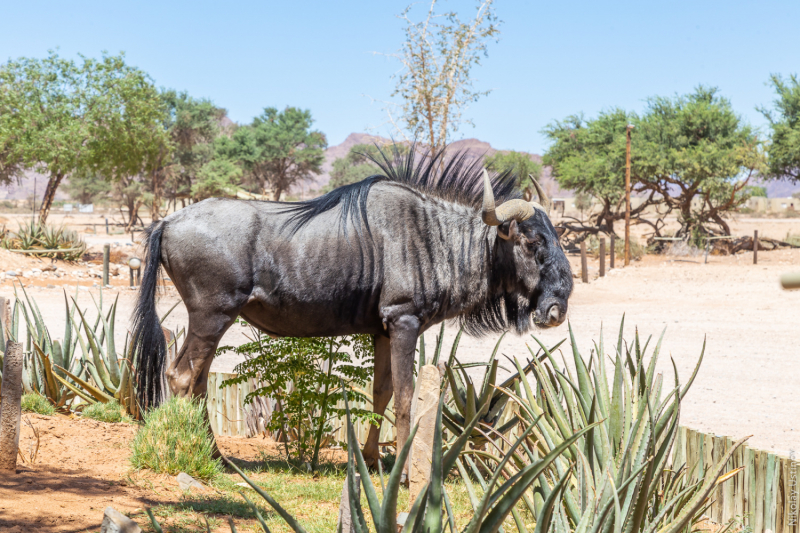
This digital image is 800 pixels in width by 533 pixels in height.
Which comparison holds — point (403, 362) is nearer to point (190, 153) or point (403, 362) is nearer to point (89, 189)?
point (190, 153)

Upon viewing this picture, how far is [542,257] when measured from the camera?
486 centimetres

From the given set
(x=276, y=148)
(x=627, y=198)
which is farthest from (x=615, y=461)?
(x=276, y=148)

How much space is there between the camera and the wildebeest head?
4809 millimetres

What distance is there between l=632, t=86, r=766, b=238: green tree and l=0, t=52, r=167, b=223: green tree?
22.1m

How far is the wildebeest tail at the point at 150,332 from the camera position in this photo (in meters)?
4.82

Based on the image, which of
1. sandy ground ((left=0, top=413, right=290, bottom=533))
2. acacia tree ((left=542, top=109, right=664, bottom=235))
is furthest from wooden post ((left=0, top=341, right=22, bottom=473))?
acacia tree ((left=542, top=109, right=664, bottom=235))

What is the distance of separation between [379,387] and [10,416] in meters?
2.39

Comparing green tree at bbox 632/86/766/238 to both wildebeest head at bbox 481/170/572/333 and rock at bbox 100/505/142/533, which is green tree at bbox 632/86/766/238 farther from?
rock at bbox 100/505/142/533

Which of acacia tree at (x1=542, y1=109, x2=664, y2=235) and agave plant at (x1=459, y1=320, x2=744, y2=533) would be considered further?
acacia tree at (x1=542, y1=109, x2=664, y2=235)

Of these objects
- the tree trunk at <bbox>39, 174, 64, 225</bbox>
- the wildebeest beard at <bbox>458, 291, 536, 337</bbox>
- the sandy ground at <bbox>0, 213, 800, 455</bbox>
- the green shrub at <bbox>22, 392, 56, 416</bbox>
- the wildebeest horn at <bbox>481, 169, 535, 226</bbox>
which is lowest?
the sandy ground at <bbox>0, 213, 800, 455</bbox>

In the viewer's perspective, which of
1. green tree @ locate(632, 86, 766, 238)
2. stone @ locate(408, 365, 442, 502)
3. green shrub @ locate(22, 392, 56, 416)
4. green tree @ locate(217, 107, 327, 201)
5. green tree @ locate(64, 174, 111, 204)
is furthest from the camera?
green tree @ locate(64, 174, 111, 204)

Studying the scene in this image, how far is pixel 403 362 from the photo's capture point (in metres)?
4.67

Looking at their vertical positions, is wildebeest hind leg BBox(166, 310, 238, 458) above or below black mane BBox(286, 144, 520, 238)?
below

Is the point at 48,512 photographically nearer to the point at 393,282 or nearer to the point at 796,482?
the point at 393,282
